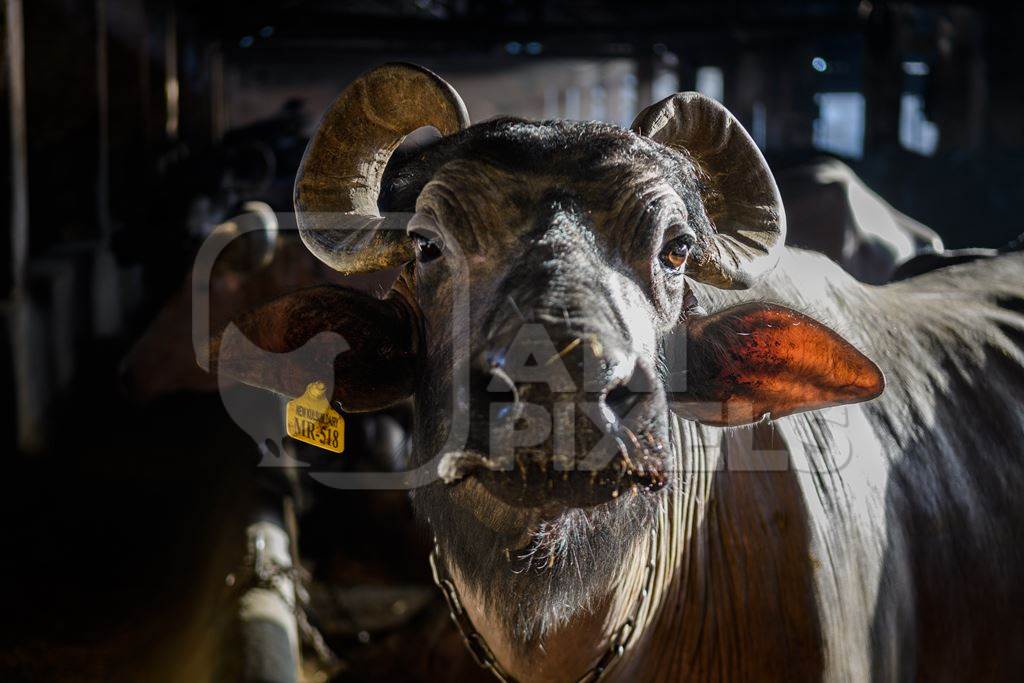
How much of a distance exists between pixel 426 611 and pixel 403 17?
8.72 m

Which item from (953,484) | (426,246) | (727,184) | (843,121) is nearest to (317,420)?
(426,246)

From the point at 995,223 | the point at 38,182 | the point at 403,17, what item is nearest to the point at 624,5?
the point at 403,17

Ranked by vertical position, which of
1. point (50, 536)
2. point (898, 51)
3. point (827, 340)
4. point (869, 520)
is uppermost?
point (898, 51)

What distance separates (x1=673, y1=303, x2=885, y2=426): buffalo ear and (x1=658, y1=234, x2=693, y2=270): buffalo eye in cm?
22

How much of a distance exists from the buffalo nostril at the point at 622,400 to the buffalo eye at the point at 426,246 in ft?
1.99

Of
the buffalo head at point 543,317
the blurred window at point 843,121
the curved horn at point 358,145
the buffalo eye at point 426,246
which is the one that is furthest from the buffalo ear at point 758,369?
the blurred window at point 843,121

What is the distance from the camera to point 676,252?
2229 millimetres

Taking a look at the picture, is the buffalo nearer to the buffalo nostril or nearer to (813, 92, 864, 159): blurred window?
the buffalo nostril

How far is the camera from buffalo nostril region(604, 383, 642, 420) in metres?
1.81

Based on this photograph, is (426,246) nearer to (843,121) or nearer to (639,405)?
(639,405)

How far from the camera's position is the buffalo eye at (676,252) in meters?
2.21

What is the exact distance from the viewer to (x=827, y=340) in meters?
2.29

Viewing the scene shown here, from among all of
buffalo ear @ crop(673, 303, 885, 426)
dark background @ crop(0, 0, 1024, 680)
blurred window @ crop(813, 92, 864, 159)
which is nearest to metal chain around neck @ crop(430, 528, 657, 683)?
buffalo ear @ crop(673, 303, 885, 426)

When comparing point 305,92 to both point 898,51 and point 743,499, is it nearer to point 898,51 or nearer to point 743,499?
point 898,51
